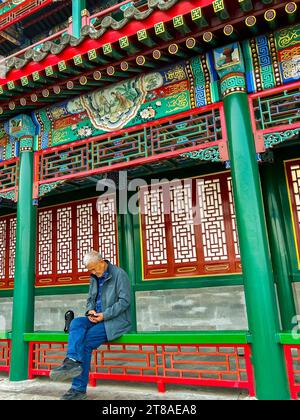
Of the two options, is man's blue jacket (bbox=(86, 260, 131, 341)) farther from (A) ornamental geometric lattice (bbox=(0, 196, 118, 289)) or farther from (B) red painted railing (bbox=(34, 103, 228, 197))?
(A) ornamental geometric lattice (bbox=(0, 196, 118, 289))

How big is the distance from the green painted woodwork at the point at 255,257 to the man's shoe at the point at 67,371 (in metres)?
1.69

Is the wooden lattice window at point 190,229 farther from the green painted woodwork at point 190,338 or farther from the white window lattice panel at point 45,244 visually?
the white window lattice panel at point 45,244

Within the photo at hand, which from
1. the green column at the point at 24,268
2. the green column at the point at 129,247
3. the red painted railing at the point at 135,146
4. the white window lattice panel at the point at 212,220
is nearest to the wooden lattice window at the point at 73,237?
the green column at the point at 129,247

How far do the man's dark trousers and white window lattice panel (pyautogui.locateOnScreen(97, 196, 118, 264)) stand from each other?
285 centimetres

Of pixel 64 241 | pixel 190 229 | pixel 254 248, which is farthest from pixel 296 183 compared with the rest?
pixel 64 241

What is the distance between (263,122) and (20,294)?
3.79m

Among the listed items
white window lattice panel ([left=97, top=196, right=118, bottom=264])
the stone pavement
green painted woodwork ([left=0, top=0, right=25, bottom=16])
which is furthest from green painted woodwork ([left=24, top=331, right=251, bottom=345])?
green painted woodwork ([left=0, top=0, right=25, bottom=16])

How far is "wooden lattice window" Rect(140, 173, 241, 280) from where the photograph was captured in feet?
18.2

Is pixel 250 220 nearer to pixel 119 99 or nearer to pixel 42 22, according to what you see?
pixel 119 99

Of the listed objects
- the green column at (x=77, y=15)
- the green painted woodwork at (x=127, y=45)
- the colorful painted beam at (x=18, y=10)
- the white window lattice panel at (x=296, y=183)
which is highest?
the colorful painted beam at (x=18, y=10)

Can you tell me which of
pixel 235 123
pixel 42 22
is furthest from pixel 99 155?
pixel 42 22

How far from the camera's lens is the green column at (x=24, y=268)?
4.44m

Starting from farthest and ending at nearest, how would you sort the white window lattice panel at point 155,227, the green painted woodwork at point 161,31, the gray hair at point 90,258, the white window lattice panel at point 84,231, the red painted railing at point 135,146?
the white window lattice panel at point 84,231 < the white window lattice panel at point 155,227 < the red painted railing at point 135,146 < the gray hair at point 90,258 < the green painted woodwork at point 161,31

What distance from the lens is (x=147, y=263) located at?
6086 millimetres
